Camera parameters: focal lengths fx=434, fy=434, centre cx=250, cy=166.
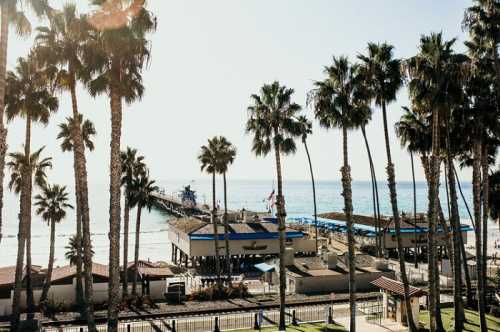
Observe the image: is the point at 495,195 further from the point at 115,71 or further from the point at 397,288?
the point at 115,71

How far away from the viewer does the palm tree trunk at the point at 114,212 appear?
→ 60.4 ft

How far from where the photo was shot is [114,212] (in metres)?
18.5

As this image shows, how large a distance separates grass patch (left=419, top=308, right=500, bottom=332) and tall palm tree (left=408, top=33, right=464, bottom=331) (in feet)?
16.1

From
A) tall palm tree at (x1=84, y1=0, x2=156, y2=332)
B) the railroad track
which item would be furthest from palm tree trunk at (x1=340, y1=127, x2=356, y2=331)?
tall palm tree at (x1=84, y1=0, x2=156, y2=332)

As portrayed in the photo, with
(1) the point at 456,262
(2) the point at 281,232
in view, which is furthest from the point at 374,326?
(2) the point at 281,232

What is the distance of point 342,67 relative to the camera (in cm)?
2495

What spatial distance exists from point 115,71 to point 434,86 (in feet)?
52.0

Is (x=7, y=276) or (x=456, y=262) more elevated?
(x=456, y=262)

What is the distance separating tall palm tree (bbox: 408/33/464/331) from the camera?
2227 cm

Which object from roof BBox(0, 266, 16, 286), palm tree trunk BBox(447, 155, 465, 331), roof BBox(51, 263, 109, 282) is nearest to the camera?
palm tree trunk BBox(447, 155, 465, 331)

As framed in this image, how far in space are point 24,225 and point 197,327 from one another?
1240 centimetres

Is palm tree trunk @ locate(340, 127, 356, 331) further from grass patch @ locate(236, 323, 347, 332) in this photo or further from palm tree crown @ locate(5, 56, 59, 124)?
palm tree crown @ locate(5, 56, 59, 124)

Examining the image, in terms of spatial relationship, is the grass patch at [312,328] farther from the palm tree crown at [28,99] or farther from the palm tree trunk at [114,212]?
the palm tree crown at [28,99]

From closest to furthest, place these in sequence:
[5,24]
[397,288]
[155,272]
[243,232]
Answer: [5,24]
[397,288]
[155,272]
[243,232]
